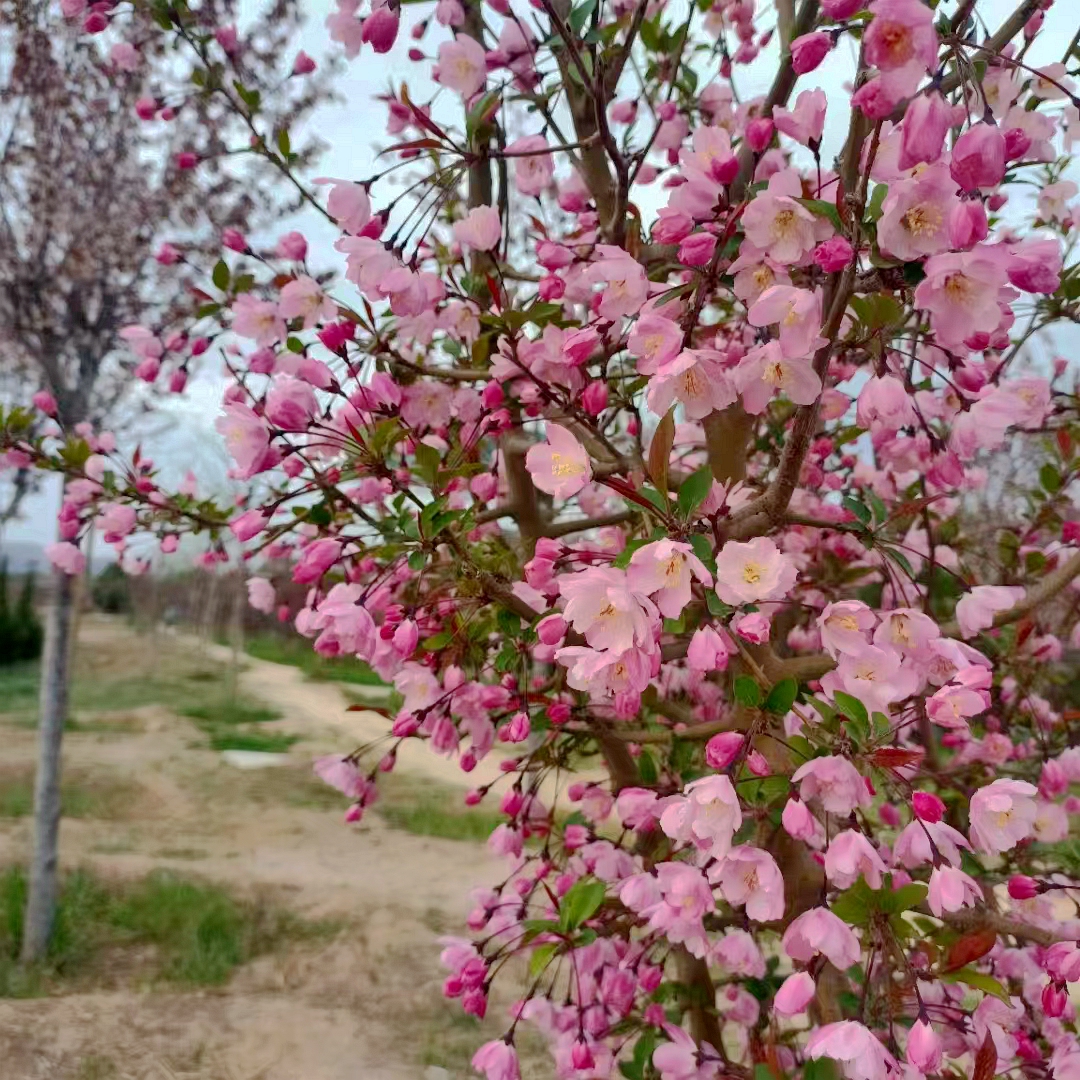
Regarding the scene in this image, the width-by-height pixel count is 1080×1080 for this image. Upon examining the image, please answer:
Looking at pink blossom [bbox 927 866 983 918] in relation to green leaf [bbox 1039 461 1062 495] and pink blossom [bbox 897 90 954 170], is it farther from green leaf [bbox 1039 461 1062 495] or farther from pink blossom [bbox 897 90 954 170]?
green leaf [bbox 1039 461 1062 495]

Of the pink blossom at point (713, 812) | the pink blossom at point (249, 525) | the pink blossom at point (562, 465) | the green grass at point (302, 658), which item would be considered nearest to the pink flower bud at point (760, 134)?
the pink blossom at point (562, 465)

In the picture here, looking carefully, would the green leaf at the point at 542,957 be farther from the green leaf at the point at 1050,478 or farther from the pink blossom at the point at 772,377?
the green leaf at the point at 1050,478

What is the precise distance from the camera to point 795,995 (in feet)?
3.53

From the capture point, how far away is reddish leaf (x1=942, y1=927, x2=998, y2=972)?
105 cm

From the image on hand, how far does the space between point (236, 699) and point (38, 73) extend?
25.3ft

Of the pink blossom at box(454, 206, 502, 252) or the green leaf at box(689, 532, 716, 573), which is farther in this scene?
the pink blossom at box(454, 206, 502, 252)

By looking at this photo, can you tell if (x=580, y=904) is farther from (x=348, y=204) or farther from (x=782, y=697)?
(x=348, y=204)

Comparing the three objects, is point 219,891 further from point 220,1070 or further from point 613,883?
point 613,883

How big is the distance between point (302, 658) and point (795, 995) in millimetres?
15005

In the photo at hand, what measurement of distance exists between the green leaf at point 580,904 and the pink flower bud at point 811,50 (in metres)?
1.08

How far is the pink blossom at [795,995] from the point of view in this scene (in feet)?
3.48

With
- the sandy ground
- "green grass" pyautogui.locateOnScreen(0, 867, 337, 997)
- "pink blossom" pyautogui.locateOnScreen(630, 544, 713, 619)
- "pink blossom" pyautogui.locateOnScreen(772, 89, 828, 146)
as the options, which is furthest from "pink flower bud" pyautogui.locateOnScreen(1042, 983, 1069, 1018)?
"green grass" pyautogui.locateOnScreen(0, 867, 337, 997)

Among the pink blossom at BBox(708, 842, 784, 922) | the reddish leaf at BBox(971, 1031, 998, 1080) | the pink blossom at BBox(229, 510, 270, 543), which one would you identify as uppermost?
the pink blossom at BBox(229, 510, 270, 543)

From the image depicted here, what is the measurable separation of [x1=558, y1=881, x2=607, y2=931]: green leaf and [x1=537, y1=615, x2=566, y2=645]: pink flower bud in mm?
466
